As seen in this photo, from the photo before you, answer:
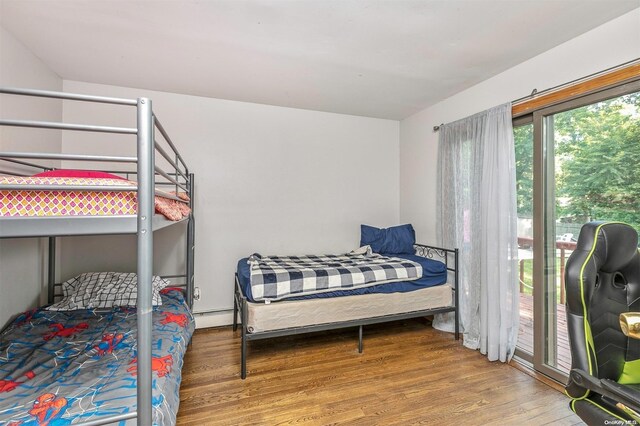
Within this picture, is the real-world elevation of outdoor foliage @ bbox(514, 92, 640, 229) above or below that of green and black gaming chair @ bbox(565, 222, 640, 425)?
above

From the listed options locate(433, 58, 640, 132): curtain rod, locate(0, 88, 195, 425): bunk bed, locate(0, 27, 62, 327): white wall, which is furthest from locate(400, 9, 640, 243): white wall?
locate(0, 27, 62, 327): white wall

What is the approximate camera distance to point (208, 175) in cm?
324

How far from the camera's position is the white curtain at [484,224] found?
8.13ft

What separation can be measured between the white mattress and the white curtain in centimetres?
36

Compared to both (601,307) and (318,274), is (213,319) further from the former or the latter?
(601,307)

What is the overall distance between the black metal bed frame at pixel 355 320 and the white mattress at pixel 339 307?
0.10 feet

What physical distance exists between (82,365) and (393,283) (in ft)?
7.60

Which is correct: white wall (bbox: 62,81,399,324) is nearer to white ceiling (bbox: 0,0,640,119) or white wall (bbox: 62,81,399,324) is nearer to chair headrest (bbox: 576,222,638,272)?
white ceiling (bbox: 0,0,640,119)

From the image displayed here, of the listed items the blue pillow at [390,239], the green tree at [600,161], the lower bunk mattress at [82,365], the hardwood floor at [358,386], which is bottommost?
the hardwood floor at [358,386]

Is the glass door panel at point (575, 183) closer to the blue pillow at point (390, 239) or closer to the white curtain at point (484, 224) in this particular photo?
the white curtain at point (484, 224)

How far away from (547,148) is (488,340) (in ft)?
5.41

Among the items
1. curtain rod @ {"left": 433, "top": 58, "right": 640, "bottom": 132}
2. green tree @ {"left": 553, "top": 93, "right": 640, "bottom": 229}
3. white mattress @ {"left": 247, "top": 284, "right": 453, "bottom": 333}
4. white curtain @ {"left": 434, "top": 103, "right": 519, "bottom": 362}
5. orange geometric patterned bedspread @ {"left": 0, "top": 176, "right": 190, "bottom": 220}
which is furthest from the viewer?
white curtain @ {"left": 434, "top": 103, "right": 519, "bottom": 362}

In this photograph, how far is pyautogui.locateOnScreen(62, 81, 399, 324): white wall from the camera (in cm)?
300

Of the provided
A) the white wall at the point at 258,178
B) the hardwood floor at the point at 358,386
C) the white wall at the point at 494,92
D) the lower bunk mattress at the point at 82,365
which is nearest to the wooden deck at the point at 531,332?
the hardwood floor at the point at 358,386
